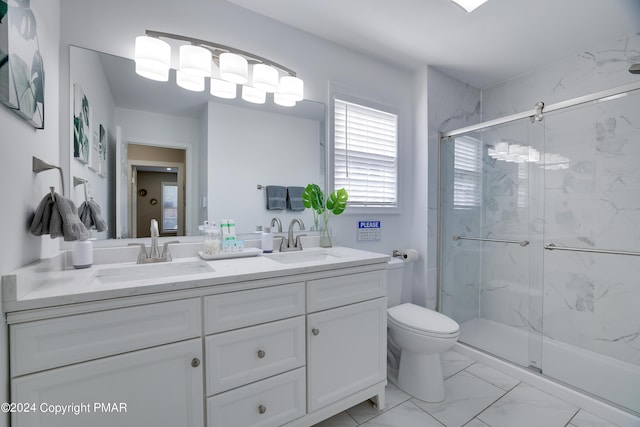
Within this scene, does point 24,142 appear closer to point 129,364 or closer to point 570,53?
point 129,364

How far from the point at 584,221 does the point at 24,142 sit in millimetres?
3191

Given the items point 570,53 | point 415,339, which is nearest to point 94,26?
point 415,339

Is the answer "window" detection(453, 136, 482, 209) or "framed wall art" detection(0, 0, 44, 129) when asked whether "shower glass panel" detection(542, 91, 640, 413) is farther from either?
"framed wall art" detection(0, 0, 44, 129)

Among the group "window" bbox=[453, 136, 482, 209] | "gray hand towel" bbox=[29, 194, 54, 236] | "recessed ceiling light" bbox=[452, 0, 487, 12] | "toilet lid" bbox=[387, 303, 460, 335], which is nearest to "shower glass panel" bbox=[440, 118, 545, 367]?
"window" bbox=[453, 136, 482, 209]

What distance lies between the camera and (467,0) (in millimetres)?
1507

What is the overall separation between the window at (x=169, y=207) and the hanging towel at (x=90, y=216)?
0.28 metres

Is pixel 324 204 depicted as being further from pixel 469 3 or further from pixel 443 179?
pixel 469 3

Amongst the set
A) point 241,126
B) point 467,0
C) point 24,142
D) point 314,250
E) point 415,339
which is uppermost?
point 467,0

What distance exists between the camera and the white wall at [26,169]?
0.81m

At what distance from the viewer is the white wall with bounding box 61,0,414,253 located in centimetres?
134

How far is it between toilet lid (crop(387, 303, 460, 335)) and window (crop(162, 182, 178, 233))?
1.42 m

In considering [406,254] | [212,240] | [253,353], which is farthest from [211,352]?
[406,254]

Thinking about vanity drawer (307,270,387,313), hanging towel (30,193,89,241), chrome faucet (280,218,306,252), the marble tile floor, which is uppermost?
hanging towel (30,193,89,241)

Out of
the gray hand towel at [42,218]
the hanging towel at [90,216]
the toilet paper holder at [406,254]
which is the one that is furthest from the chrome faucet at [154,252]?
the toilet paper holder at [406,254]
